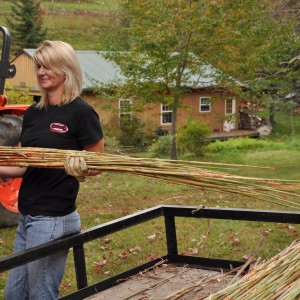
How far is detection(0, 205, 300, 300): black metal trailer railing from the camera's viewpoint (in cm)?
310

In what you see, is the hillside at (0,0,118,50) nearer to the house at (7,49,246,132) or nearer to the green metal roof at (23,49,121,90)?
the house at (7,49,246,132)

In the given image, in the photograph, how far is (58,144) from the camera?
10.5 feet

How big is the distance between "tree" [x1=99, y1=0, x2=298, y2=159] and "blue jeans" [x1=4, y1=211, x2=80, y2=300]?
10.5 m

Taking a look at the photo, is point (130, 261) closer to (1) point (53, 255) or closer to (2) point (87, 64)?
(1) point (53, 255)

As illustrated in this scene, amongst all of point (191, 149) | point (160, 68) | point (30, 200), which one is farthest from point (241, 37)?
point (30, 200)

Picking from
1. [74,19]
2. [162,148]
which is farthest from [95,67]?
[74,19]

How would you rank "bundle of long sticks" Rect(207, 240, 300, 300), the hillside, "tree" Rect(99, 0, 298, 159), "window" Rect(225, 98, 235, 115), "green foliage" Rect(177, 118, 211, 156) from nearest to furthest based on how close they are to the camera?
1. "bundle of long sticks" Rect(207, 240, 300, 300)
2. "tree" Rect(99, 0, 298, 159)
3. "green foliage" Rect(177, 118, 211, 156)
4. "window" Rect(225, 98, 235, 115)
5. the hillside

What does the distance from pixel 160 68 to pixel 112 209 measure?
6.20 m

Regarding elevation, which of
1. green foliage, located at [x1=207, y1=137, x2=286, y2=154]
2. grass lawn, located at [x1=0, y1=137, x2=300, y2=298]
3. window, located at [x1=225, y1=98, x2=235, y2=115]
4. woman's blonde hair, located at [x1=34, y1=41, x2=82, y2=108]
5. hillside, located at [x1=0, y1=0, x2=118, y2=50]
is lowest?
grass lawn, located at [x1=0, y1=137, x2=300, y2=298]

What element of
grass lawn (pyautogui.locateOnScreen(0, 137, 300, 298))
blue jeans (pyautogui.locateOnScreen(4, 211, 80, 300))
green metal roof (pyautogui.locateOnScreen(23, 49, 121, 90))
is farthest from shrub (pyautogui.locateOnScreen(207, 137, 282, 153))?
blue jeans (pyautogui.locateOnScreen(4, 211, 80, 300))

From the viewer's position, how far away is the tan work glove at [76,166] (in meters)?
2.93

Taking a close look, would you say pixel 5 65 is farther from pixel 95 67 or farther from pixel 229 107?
pixel 229 107

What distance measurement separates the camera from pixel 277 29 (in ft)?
45.9

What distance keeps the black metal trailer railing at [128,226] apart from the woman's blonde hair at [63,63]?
2.40 ft
